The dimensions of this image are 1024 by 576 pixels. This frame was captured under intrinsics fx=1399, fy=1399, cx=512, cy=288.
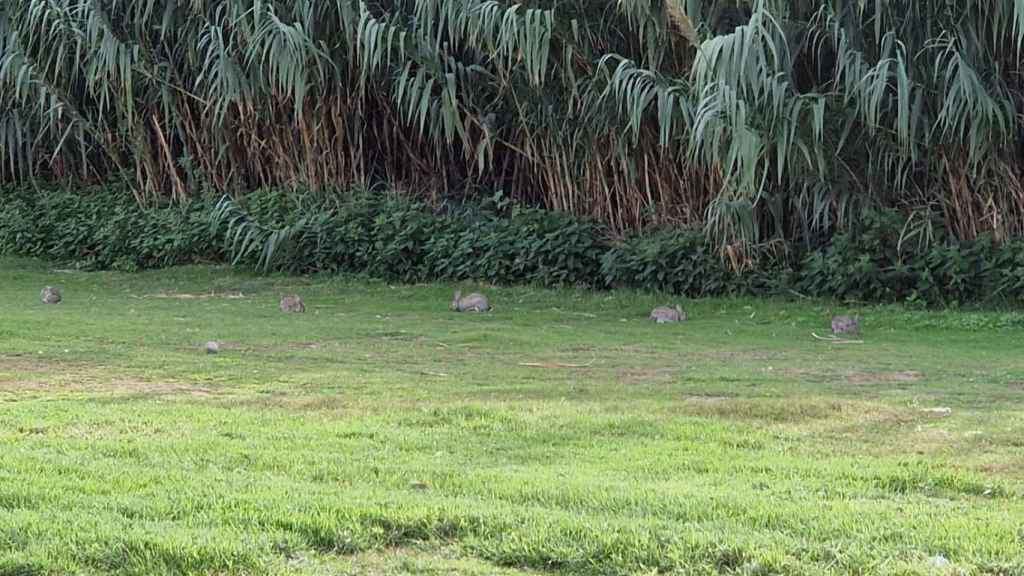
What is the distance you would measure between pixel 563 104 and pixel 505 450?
7581 millimetres

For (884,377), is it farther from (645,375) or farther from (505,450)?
(505,450)

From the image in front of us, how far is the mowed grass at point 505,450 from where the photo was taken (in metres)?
3.70

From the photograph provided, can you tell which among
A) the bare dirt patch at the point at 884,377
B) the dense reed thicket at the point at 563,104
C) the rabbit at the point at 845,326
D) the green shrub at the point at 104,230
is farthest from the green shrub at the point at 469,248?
the bare dirt patch at the point at 884,377

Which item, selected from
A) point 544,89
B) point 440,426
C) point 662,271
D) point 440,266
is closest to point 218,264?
point 440,266

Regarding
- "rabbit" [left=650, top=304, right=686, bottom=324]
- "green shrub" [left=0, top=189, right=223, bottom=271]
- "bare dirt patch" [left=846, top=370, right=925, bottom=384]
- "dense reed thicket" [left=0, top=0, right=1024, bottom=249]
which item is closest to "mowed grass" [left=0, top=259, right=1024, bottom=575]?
"bare dirt patch" [left=846, top=370, right=925, bottom=384]

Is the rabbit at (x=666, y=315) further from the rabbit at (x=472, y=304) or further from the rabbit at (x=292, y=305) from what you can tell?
the rabbit at (x=292, y=305)

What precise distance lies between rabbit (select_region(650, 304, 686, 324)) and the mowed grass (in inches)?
30.2

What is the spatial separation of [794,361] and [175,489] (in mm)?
4586

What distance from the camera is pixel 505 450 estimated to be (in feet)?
16.8

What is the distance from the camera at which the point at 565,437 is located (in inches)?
211

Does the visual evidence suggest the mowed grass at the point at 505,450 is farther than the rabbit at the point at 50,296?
No

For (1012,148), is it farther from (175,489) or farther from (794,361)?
(175,489)

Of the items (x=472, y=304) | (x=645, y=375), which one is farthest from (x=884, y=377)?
(x=472, y=304)

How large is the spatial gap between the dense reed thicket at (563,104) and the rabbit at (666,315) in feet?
3.63
